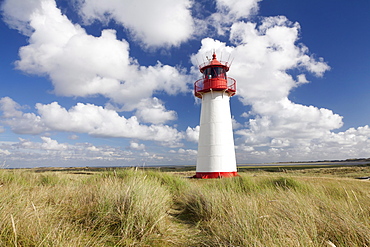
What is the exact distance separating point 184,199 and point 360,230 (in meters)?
4.79

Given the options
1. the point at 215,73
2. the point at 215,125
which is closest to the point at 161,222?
the point at 215,125

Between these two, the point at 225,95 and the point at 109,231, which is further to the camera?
the point at 225,95

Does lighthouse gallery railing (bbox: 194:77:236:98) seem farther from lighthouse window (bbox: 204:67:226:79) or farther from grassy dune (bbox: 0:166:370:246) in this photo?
grassy dune (bbox: 0:166:370:246)

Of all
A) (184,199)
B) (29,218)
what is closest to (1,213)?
(29,218)

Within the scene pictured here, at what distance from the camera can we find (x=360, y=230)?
3.48m

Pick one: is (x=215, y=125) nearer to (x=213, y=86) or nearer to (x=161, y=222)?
(x=213, y=86)

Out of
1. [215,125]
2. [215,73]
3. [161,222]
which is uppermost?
[215,73]

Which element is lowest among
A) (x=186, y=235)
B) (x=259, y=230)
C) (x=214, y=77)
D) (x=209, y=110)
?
(x=186, y=235)

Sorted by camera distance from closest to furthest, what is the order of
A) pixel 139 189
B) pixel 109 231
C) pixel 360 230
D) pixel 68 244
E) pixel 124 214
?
1. pixel 68 244
2. pixel 360 230
3. pixel 109 231
4. pixel 124 214
5. pixel 139 189

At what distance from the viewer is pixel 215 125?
18.6m

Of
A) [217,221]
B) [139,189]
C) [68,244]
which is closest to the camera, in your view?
[68,244]

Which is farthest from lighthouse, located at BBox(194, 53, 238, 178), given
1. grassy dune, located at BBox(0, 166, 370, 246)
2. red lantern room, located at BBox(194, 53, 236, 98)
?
grassy dune, located at BBox(0, 166, 370, 246)

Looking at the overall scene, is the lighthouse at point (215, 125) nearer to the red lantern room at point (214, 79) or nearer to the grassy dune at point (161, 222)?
the red lantern room at point (214, 79)

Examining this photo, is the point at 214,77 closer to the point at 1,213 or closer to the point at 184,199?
the point at 184,199
